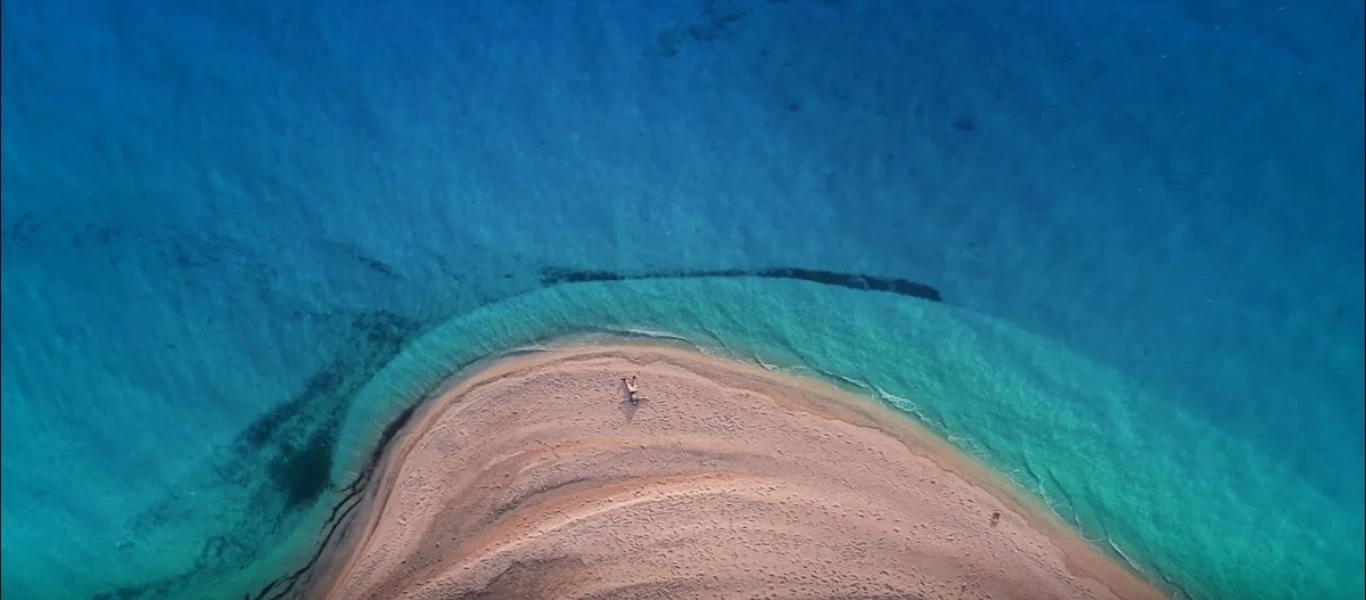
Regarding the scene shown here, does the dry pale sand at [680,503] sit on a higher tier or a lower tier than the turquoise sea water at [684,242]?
lower

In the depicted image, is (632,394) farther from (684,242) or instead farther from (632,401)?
Result: (684,242)

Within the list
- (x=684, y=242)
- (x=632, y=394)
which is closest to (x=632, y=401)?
(x=632, y=394)

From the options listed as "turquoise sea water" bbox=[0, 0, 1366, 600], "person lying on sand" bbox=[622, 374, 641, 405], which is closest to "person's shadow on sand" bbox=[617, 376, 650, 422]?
"person lying on sand" bbox=[622, 374, 641, 405]

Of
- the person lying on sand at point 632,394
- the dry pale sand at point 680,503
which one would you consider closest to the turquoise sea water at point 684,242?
the dry pale sand at point 680,503

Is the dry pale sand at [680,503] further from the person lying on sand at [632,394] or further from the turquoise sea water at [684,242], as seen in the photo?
the turquoise sea water at [684,242]

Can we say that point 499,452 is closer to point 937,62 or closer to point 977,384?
point 977,384

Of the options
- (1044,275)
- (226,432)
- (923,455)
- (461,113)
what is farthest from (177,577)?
(1044,275)
